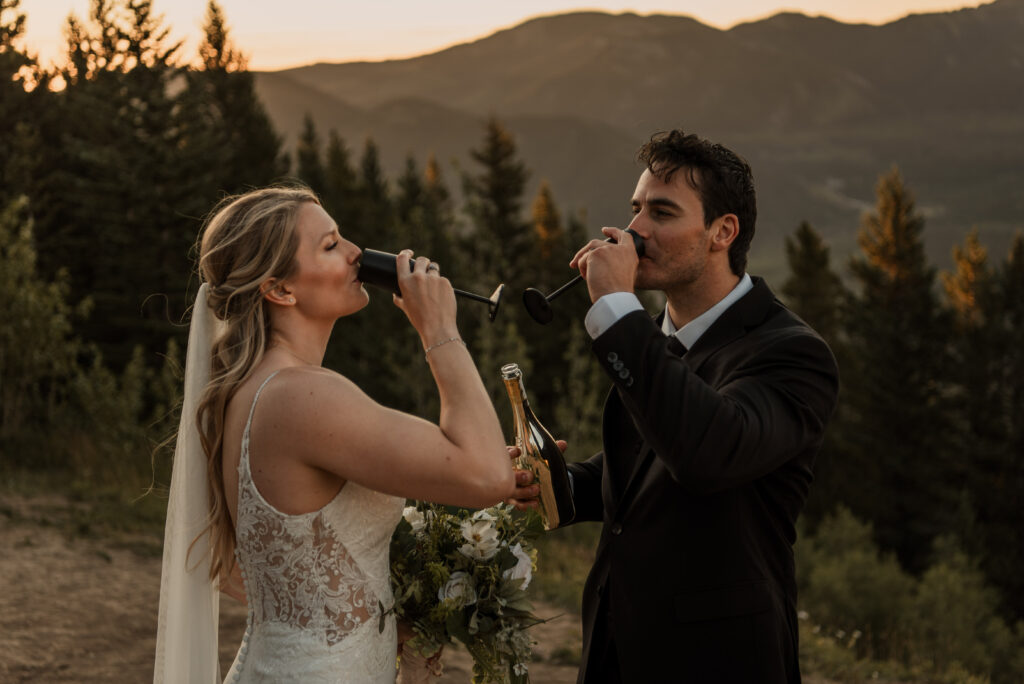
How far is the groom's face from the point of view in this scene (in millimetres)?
3232

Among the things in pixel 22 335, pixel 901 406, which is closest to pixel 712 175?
pixel 22 335

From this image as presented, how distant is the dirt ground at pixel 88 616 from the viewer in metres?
6.99

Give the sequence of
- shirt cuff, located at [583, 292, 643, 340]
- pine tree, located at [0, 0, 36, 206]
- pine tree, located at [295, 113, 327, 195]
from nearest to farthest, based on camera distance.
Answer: shirt cuff, located at [583, 292, 643, 340] < pine tree, located at [0, 0, 36, 206] < pine tree, located at [295, 113, 327, 195]

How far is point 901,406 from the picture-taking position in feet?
164

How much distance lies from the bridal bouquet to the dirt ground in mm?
3850

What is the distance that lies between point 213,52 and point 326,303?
218 ft

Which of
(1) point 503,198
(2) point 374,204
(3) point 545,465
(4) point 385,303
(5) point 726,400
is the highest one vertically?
(1) point 503,198

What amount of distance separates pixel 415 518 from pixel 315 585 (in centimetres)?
46

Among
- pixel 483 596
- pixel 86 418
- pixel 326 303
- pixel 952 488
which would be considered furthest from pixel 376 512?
pixel 952 488

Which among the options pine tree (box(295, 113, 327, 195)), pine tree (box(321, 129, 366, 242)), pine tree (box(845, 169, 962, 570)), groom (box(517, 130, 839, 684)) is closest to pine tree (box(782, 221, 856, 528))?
pine tree (box(845, 169, 962, 570))

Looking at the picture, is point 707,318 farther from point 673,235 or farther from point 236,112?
point 236,112

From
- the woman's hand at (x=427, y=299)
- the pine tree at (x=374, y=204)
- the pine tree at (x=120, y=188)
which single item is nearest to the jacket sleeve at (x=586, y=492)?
the woman's hand at (x=427, y=299)

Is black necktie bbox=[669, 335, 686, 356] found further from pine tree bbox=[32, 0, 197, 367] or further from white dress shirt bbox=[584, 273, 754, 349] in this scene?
pine tree bbox=[32, 0, 197, 367]

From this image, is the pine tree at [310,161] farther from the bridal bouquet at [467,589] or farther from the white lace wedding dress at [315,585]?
the white lace wedding dress at [315,585]
